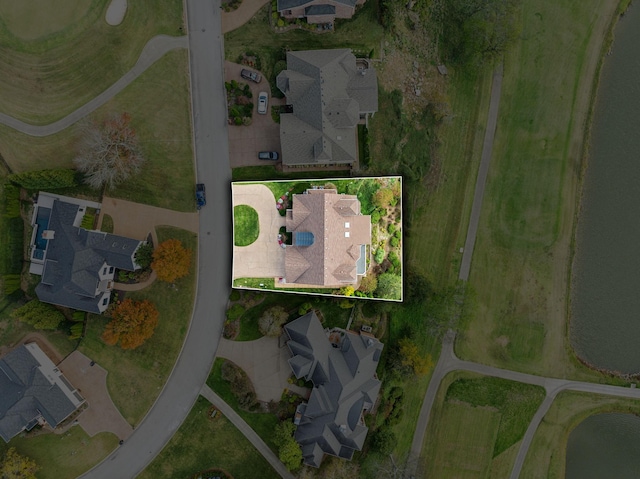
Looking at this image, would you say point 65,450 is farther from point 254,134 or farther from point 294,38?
point 294,38

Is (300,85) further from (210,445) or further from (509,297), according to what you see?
(210,445)

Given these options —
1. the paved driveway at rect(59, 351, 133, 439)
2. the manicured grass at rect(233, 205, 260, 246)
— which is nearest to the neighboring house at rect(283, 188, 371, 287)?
the manicured grass at rect(233, 205, 260, 246)

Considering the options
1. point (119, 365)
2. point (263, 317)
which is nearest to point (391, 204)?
point (263, 317)

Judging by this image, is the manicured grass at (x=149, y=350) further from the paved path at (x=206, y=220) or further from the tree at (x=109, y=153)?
the tree at (x=109, y=153)

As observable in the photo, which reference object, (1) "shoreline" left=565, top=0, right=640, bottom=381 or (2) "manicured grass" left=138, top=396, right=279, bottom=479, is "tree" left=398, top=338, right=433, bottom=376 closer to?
(1) "shoreline" left=565, top=0, right=640, bottom=381

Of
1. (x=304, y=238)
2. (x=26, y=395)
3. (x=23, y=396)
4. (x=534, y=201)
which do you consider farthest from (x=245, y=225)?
(x=534, y=201)

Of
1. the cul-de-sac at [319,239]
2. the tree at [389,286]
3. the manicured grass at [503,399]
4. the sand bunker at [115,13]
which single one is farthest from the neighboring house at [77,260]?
the manicured grass at [503,399]
